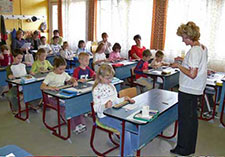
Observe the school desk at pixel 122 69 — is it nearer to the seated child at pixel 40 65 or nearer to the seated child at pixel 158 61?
the seated child at pixel 158 61

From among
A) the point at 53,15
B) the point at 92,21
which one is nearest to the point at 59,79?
the point at 92,21

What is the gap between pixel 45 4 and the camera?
30.9 ft

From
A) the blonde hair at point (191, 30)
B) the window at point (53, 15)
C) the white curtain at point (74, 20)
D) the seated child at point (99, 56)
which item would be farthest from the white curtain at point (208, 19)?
the window at point (53, 15)

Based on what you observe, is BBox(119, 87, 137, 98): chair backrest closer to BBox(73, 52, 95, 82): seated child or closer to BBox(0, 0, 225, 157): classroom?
BBox(0, 0, 225, 157): classroom

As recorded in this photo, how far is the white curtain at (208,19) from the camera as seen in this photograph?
571 cm

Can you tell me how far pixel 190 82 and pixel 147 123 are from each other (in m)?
0.71

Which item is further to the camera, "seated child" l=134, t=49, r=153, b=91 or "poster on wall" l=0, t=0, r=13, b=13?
"poster on wall" l=0, t=0, r=13, b=13

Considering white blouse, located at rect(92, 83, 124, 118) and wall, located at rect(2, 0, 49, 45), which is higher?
wall, located at rect(2, 0, 49, 45)

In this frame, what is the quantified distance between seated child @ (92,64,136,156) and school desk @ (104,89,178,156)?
69 millimetres

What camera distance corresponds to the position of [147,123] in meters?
2.18

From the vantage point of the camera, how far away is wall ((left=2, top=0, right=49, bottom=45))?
8.42 meters

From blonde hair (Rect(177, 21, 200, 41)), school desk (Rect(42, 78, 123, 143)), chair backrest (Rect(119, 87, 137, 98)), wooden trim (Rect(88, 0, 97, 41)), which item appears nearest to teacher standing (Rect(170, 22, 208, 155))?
blonde hair (Rect(177, 21, 200, 41))

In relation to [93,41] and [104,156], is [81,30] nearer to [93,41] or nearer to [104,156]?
[93,41]

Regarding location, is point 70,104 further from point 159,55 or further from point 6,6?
point 6,6
